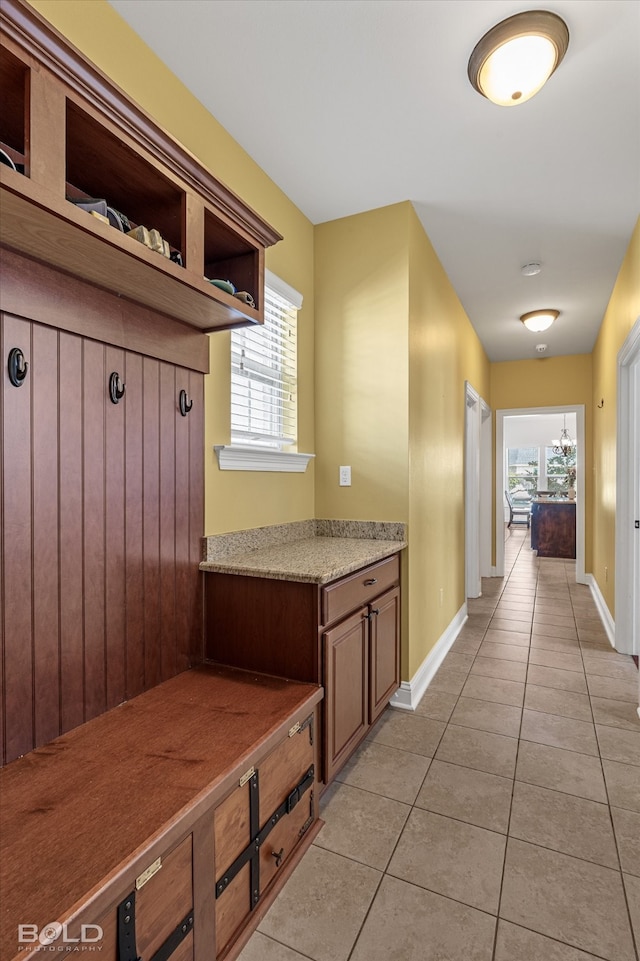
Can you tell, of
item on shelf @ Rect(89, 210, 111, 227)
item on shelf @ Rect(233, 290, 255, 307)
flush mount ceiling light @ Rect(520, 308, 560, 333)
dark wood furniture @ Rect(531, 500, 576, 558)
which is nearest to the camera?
item on shelf @ Rect(89, 210, 111, 227)

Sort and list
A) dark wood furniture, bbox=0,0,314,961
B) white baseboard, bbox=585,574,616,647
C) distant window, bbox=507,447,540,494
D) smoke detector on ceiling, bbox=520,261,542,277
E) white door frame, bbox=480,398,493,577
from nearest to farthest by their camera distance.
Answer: dark wood furniture, bbox=0,0,314,961 < smoke detector on ceiling, bbox=520,261,542,277 < white baseboard, bbox=585,574,616,647 < white door frame, bbox=480,398,493,577 < distant window, bbox=507,447,540,494

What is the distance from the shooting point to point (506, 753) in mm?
2250

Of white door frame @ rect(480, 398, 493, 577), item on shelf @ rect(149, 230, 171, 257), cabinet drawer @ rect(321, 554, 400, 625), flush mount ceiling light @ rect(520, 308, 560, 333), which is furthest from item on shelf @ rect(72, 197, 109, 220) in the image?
white door frame @ rect(480, 398, 493, 577)

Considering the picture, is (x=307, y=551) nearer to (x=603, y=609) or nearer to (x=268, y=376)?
(x=268, y=376)

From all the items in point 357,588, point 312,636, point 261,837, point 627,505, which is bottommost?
point 261,837

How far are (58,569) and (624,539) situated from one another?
12.3 ft

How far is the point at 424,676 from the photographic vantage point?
2930 mm

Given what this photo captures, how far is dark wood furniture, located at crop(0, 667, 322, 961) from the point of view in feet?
2.87

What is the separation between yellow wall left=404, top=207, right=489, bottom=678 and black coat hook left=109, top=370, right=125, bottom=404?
160cm

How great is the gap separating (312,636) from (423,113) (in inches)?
87.0

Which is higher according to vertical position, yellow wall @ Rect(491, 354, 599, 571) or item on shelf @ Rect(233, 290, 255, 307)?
yellow wall @ Rect(491, 354, 599, 571)

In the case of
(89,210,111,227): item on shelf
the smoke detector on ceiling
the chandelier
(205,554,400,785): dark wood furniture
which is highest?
the smoke detector on ceiling

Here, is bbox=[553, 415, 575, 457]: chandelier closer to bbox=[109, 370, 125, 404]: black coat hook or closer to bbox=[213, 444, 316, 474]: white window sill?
bbox=[213, 444, 316, 474]: white window sill

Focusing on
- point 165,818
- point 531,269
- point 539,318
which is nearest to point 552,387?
point 539,318
